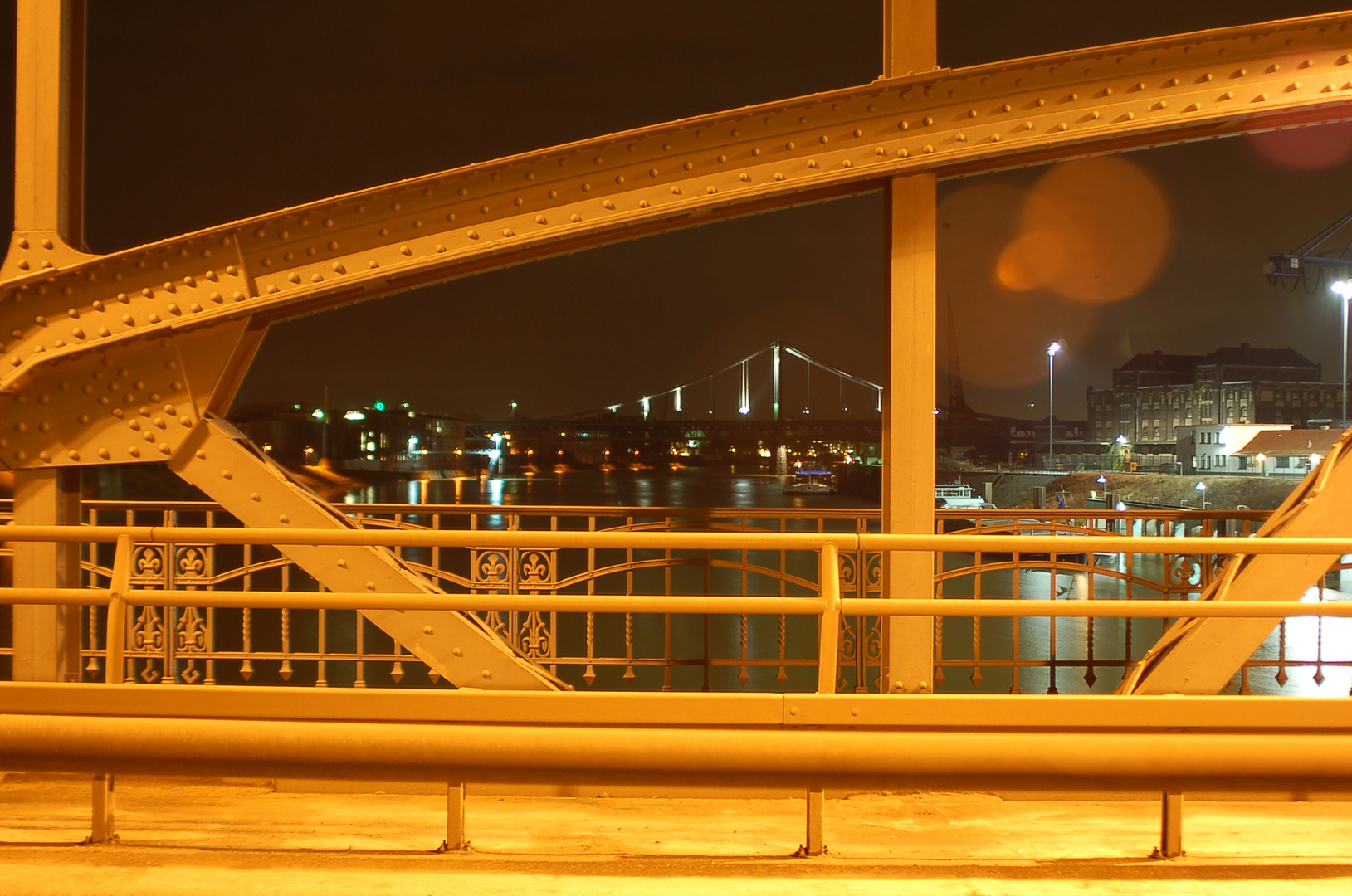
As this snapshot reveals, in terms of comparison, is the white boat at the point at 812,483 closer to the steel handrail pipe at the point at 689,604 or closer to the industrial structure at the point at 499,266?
the industrial structure at the point at 499,266

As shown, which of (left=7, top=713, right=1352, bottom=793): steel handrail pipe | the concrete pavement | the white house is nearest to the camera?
(left=7, top=713, right=1352, bottom=793): steel handrail pipe

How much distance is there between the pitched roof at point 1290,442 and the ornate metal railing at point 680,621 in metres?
19.4

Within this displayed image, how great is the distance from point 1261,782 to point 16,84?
5.44 m

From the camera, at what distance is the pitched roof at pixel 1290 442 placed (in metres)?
49.6

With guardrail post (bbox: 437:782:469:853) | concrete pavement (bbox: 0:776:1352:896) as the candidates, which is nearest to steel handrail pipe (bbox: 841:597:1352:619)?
concrete pavement (bbox: 0:776:1352:896)

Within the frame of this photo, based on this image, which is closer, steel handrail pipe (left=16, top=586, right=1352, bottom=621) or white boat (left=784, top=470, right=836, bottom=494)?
steel handrail pipe (left=16, top=586, right=1352, bottom=621)

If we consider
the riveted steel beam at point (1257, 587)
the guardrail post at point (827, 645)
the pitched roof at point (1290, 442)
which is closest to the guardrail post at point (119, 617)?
the guardrail post at point (827, 645)

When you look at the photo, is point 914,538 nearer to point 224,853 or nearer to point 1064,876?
point 1064,876

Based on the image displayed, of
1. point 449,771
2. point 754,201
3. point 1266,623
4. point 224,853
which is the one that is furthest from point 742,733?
point 1266,623

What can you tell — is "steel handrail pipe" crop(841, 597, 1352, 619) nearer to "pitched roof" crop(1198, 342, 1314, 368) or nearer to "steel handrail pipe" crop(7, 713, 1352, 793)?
"steel handrail pipe" crop(7, 713, 1352, 793)

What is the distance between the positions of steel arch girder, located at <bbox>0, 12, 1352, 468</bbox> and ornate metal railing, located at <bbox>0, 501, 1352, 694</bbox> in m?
1.13

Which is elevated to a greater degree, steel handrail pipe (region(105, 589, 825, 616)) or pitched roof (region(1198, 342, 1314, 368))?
pitched roof (region(1198, 342, 1314, 368))

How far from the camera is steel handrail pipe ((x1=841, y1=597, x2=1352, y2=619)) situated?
266cm

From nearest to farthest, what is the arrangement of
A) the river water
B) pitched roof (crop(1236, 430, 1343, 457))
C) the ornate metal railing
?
1. the ornate metal railing
2. the river water
3. pitched roof (crop(1236, 430, 1343, 457))
